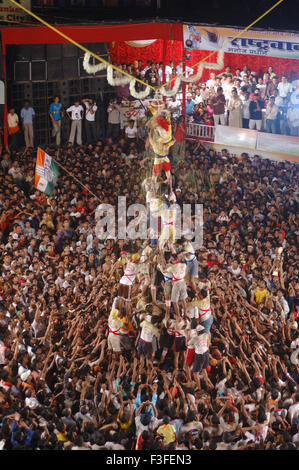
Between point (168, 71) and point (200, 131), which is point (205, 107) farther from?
point (168, 71)

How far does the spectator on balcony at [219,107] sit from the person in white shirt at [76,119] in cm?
342

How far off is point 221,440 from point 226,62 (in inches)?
446

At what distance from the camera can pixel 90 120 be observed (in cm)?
1673

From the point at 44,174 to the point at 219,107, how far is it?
5.98 m

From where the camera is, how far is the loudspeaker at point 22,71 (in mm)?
16281

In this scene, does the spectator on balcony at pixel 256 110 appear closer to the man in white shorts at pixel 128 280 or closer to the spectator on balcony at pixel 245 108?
the spectator on balcony at pixel 245 108

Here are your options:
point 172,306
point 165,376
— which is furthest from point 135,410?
point 172,306

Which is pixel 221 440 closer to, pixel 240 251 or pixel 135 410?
pixel 135 410

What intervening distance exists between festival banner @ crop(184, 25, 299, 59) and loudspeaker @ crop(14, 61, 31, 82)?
13.5 feet

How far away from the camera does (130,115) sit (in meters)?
17.2

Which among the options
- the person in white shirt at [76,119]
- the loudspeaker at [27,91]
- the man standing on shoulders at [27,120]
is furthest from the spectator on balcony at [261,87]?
the loudspeaker at [27,91]

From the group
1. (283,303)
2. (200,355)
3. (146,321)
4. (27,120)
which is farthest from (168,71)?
(200,355)

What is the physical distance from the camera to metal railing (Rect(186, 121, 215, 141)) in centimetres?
1653

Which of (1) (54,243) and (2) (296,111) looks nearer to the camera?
(1) (54,243)
